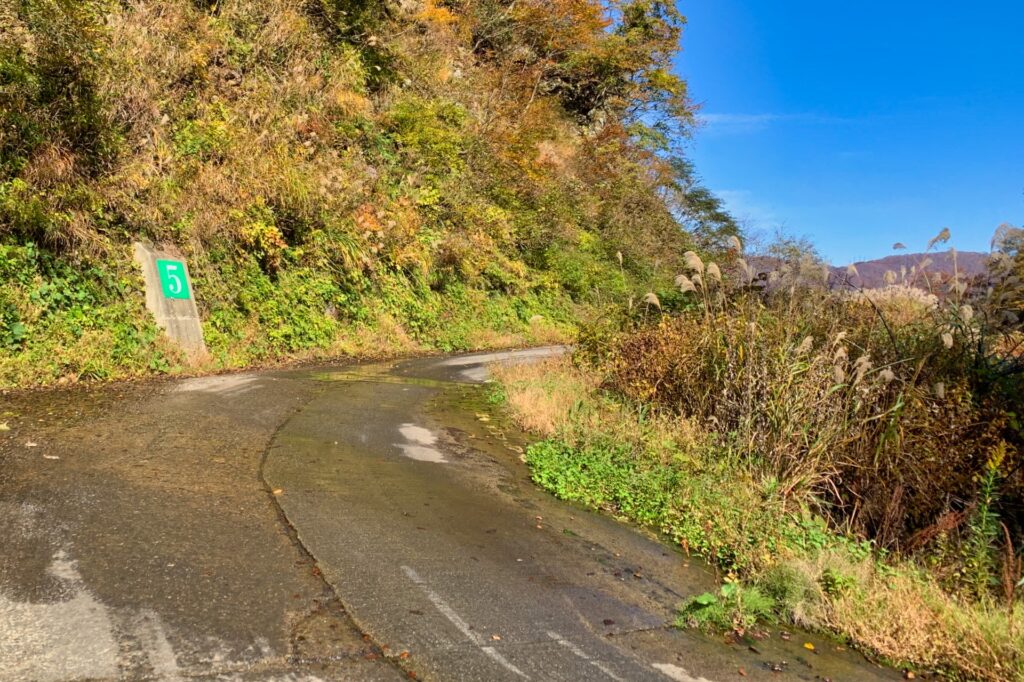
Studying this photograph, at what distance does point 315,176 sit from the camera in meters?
15.7

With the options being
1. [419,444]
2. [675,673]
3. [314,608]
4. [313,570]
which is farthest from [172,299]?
[675,673]

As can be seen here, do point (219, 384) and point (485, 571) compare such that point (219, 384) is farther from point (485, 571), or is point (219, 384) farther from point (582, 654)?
point (582, 654)

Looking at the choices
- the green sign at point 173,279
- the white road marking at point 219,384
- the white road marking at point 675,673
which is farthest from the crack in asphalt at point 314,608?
the green sign at point 173,279

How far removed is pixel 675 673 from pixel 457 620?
108cm

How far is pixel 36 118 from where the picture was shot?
10328mm

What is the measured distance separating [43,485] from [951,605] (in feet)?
19.5

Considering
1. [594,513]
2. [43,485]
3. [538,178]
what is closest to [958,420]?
[594,513]

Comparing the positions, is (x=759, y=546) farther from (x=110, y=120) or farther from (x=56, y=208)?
(x=110, y=120)

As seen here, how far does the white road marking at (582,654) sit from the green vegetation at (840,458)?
2.93ft

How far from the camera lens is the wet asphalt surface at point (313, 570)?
3.00 meters

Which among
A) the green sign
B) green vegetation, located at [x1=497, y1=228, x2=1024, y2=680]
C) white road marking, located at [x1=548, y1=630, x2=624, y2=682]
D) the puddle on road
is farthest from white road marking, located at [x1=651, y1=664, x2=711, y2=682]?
the green sign

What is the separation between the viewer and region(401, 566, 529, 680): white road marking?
316cm

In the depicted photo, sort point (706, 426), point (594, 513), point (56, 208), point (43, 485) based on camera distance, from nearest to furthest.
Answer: point (43, 485) < point (594, 513) < point (706, 426) < point (56, 208)

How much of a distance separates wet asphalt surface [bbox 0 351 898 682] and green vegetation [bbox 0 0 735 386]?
3.88m
